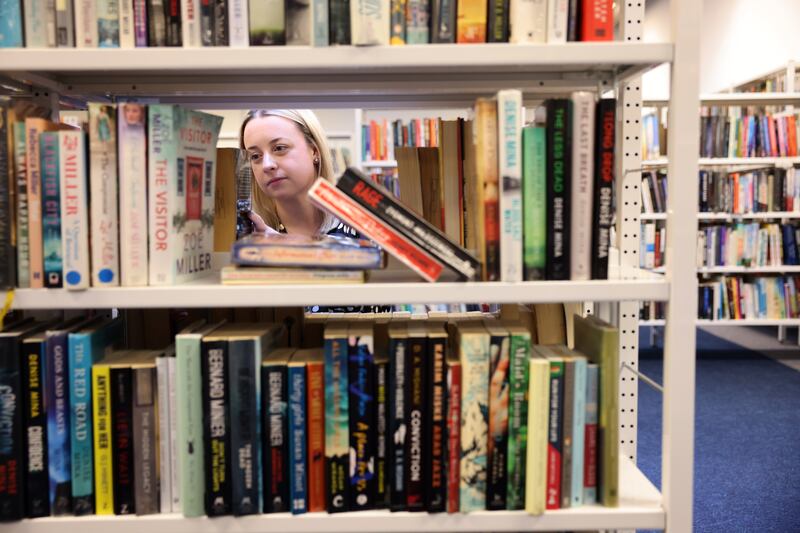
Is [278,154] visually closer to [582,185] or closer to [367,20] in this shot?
[367,20]

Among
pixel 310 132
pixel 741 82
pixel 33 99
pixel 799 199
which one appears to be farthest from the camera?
pixel 741 82

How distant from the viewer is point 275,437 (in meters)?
0.99

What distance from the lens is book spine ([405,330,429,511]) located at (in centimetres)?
99

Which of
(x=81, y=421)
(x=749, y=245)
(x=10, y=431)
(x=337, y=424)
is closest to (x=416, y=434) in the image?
(x=337, y=424)

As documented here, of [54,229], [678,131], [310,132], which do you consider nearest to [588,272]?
[678,131]

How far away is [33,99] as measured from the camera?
1166 mm

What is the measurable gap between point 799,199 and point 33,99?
4507 millimetres

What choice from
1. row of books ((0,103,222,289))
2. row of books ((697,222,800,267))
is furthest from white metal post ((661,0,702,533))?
row of books ((697,222,800,267))

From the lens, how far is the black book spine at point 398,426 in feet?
3.23

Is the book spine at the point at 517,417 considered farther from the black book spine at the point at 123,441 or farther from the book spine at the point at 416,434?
the black book spine at the point at 123,441

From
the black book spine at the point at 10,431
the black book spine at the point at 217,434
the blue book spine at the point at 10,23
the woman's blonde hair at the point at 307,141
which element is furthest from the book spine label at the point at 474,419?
the woman's blonde hair at the point at 307,141

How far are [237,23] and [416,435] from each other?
0.69m

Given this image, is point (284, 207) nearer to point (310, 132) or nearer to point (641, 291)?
point (310, 132)

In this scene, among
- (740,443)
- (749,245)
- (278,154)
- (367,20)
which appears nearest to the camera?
(367,20)
